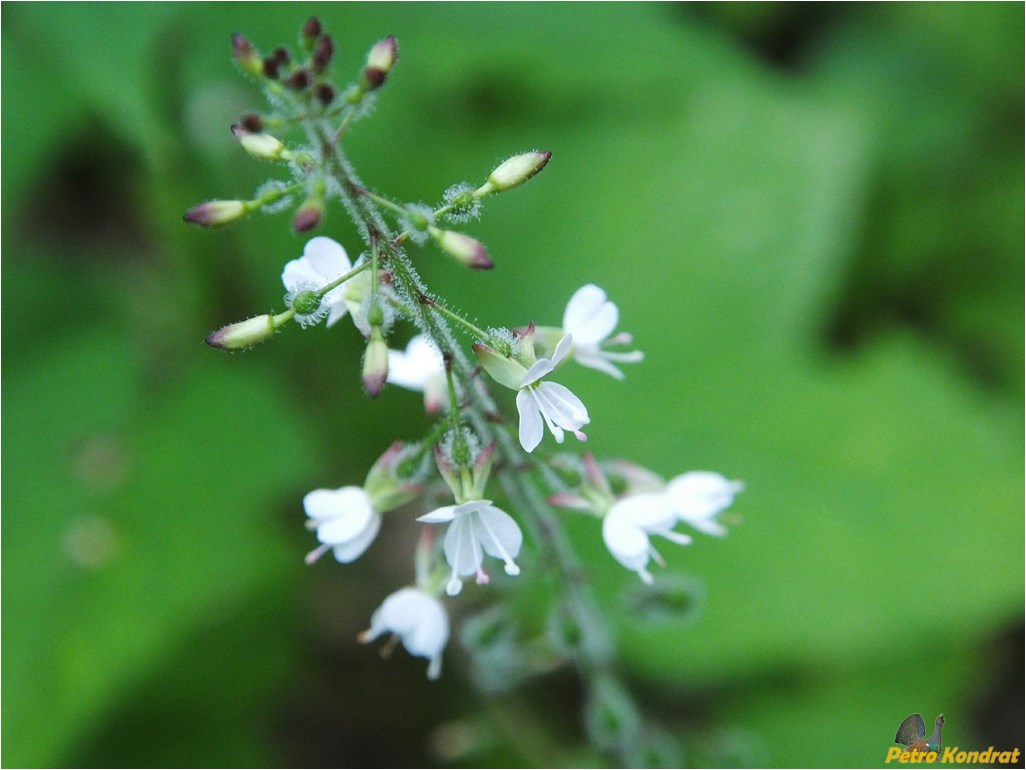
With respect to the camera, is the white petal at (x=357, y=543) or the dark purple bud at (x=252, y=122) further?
the white petal at (x=357, y=543)

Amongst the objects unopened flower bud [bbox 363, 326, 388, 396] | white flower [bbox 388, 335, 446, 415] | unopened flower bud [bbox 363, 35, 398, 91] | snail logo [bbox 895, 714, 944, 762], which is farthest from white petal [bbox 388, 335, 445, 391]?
snail logo [bbox 895, 714, 944, 762]

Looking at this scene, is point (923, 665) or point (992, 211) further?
point (992, 211)

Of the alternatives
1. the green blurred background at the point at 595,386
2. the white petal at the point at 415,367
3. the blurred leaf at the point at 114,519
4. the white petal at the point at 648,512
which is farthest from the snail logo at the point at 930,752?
the blurred leaf at the point at 114,519

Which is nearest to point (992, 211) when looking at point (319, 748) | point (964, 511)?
point (964, 511)

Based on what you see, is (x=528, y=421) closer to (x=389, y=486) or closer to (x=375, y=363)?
(x=375, y=363)

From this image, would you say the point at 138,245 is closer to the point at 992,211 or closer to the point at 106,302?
the point at 106,302

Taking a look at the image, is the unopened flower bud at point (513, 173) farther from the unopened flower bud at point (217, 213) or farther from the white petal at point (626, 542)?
the white petal at point (626, 542)
